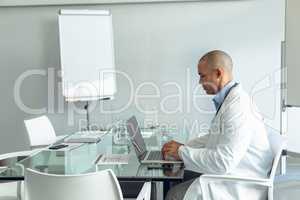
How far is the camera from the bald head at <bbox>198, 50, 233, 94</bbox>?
2.37 metres

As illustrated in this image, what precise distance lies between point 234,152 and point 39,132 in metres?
2.05

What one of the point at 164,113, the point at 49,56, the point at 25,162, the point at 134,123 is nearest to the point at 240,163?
the point at 134,123

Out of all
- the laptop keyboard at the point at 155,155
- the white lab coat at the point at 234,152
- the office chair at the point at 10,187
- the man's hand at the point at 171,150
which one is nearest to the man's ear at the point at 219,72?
the white lab coat at the point at 234,152

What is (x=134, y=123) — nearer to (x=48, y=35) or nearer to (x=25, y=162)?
(x=25, y=162)

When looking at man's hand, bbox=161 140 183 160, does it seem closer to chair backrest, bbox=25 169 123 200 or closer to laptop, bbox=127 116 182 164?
laptop, bbox=127 116 182 164

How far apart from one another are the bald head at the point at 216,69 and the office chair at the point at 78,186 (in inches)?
36.7

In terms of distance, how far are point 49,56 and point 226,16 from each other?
2.03 meters

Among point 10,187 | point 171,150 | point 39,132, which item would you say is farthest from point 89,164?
point 39,132

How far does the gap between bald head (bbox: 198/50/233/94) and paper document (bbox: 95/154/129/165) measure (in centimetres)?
74

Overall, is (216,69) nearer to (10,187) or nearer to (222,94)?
(222,94)

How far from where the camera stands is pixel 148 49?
A: 4348mm

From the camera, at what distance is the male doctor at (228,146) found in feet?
7.11

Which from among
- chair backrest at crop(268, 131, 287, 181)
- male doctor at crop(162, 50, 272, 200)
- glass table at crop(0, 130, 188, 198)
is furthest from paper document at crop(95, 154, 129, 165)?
chair backrest at crop(268, 131, 287, 181)

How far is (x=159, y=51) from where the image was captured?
4336 mm
